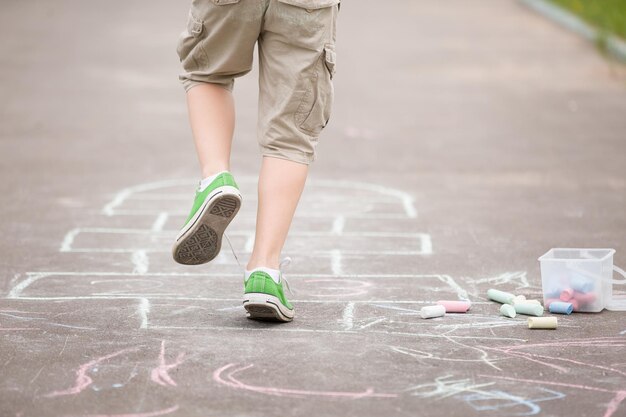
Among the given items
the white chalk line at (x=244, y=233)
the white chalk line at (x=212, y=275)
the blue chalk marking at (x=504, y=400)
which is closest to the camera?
the blue chalk marking at (x=504, y=400)

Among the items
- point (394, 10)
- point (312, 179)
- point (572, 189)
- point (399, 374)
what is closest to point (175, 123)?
point (312, 179)

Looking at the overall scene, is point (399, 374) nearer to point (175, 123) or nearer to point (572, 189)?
point (572, 189)

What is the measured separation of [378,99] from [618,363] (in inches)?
276

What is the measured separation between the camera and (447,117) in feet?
31.5

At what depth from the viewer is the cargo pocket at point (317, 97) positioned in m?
4.13

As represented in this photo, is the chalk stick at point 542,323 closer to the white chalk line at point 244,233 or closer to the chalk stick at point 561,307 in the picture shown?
the chalk stick at point 561,307

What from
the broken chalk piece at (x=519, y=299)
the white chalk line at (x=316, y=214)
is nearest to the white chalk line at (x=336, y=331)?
the broken chalk piece at (x=519, y=299)

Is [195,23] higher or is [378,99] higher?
[195,23]

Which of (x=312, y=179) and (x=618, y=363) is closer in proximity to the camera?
(x=618, y=363)

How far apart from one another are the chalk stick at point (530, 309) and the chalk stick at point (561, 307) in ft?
0.21

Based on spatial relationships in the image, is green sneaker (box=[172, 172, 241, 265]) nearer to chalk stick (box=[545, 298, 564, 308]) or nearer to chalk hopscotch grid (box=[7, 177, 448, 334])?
chalk hopscotch grid (box=[7, 177, 448, 334])

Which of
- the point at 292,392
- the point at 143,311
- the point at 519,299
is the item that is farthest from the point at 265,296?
the point at 519,299

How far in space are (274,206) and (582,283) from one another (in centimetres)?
113

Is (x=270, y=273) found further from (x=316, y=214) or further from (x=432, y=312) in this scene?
(x=316, y=214)
